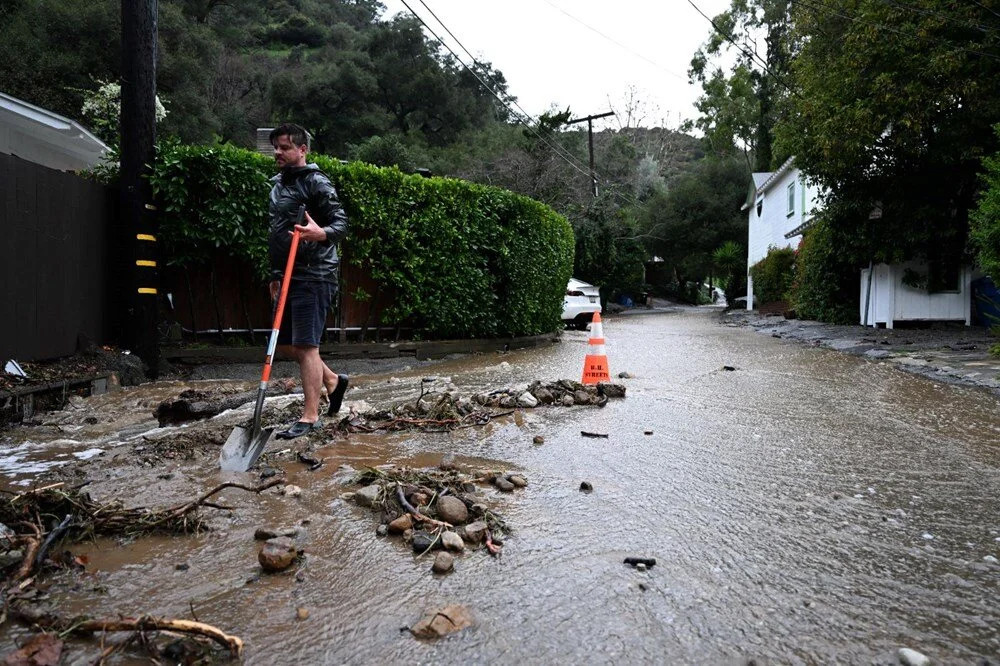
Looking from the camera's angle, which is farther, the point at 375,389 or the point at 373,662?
the point at 375,389

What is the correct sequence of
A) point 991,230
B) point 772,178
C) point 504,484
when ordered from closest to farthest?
point 504,484, point 991,230, point 772,178

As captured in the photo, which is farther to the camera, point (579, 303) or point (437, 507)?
point (579, 303)

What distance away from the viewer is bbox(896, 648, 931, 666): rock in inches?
67.7

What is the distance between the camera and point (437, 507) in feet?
8.98

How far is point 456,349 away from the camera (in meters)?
10.1

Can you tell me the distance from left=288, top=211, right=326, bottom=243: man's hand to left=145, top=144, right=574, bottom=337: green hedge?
3.77 m

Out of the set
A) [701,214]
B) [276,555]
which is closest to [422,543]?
[276,555]

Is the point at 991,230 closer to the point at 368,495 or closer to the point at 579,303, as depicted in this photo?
the point at 368,495

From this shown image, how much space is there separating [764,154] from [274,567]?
145ft

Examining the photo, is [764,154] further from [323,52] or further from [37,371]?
[37,371]

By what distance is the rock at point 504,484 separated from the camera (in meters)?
3.16

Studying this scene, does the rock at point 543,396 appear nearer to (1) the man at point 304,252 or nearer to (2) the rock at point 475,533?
(1) the man at point 304,252

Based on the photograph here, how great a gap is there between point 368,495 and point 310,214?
7.77 ft

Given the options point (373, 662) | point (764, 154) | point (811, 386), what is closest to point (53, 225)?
point (373, 662)
